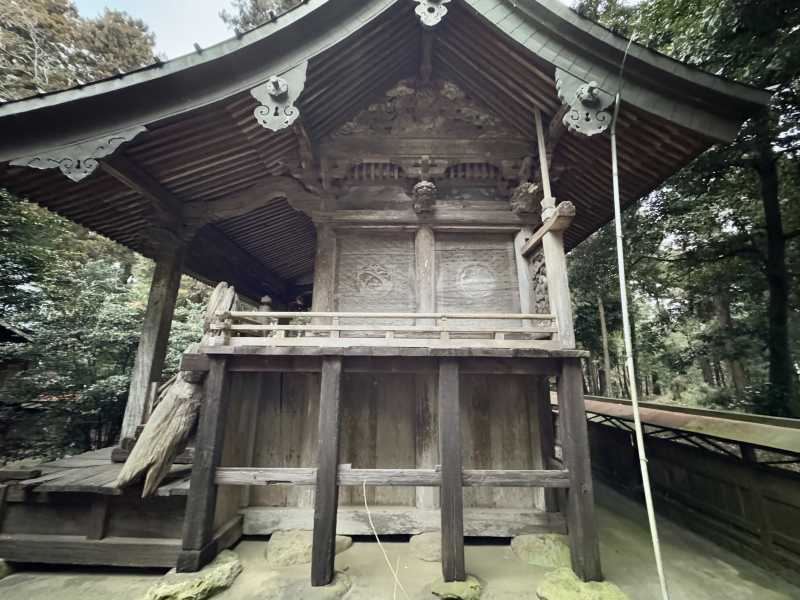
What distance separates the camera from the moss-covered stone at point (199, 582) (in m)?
3.26

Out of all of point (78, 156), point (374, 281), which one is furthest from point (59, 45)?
point (374, 281)

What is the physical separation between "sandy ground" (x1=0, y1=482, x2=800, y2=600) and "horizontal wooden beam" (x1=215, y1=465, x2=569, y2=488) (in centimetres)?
102

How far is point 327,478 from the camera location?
372 cm

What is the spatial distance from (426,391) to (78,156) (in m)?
5.38

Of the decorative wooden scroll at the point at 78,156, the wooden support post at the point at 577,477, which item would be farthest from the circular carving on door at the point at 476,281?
the decorative wooden scroll at the point at 78,156

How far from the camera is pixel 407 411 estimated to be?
520 centimetres

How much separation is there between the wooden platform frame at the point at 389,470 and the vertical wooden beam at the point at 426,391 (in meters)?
0.87

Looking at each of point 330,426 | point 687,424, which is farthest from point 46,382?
point 687,424

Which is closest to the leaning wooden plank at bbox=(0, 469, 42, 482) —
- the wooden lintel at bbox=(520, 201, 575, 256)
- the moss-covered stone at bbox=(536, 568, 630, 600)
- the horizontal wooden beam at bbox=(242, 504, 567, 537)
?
the horizontal wooden beam at bbox=(242, 504, 567, 537)

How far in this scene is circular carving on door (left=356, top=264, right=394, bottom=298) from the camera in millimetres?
5750

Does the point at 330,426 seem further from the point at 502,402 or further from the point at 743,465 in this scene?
the point at 743,465

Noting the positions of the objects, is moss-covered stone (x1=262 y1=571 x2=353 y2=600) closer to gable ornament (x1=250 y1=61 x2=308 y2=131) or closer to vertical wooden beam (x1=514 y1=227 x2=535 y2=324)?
vertical wooden beam (x1=514 y1=227 x2=535 y2=324)

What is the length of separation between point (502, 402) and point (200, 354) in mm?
4294

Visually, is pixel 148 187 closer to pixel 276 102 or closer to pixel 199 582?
pixel 276 102
